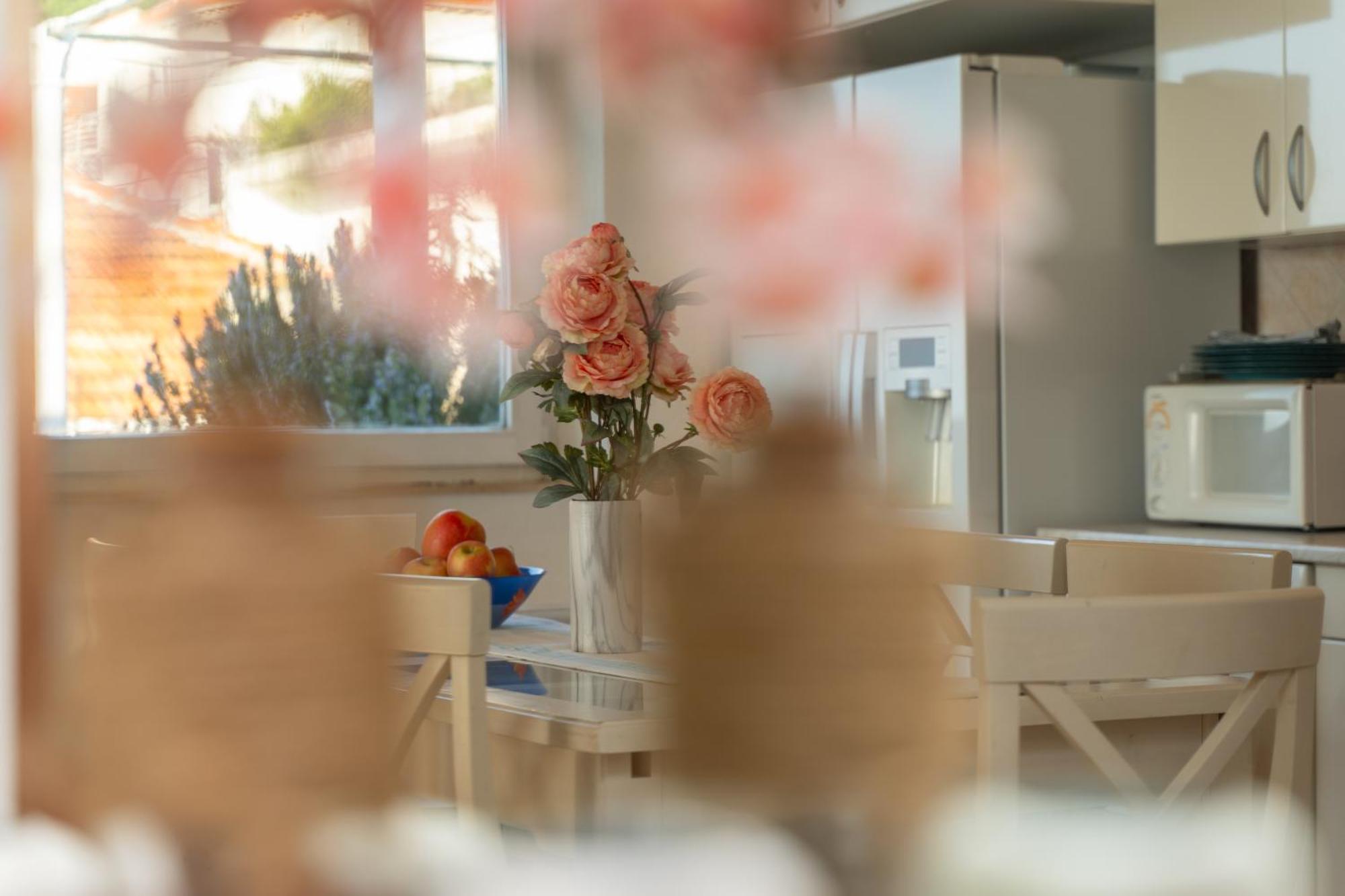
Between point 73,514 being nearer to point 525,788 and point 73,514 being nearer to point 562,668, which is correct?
point 525,788

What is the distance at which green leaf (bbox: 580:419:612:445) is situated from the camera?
1447 millimetres

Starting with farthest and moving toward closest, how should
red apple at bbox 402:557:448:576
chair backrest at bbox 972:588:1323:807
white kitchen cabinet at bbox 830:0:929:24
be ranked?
1. white kitchen cabinet at bbox 830:0:929:24
2. red apple at bbox 402:557:448:576
3. chair backrest at bbox 972:588:1323:807

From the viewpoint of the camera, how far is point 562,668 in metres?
1.46

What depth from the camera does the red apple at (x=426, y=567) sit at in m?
1.63

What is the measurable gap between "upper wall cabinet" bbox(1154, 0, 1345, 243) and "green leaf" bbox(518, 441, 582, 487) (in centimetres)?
138

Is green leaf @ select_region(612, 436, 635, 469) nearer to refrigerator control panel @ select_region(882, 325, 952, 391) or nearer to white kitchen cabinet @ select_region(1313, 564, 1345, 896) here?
white kitchen cabinet @ select_region(1313, 564, 1345, 896)

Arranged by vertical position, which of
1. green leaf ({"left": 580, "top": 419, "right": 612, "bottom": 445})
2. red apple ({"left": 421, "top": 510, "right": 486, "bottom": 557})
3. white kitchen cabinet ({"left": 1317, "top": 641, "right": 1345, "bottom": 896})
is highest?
green leaf ({"left": 580, "top": 419, "right": 612, "bottom": 445})

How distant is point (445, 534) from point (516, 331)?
13.9 inches

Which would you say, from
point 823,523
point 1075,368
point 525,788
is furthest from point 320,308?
point 1075,368

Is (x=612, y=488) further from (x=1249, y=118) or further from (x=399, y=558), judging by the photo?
(x=1249, y=118)

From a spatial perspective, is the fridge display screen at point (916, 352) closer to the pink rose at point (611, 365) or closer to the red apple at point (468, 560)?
the red apple at point (468, 560)

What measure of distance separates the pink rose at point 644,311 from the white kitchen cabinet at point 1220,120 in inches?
53.6

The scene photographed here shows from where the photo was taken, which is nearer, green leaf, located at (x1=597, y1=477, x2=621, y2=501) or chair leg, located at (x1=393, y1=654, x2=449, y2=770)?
chair leg, located at (x1=393, y1=654, x2=449, y2=770)

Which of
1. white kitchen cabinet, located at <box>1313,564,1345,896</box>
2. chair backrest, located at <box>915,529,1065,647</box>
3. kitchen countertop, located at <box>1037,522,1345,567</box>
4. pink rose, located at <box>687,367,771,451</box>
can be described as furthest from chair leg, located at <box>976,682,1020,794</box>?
white kitchen cabinet, located at <box>1313,564,1345,896</box>
